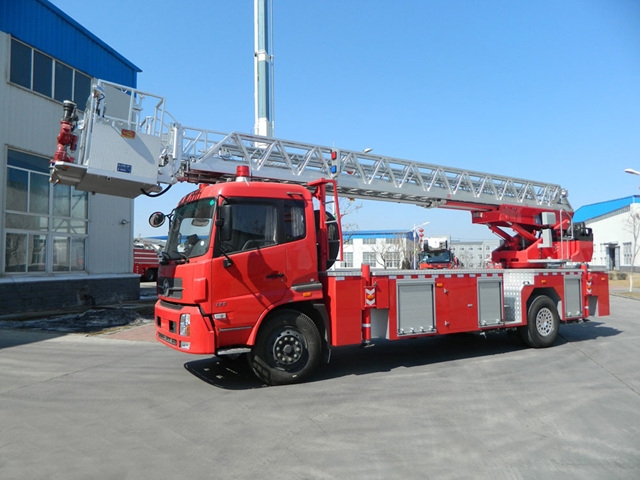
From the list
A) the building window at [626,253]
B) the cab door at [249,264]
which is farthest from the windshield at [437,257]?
the building window at [626,253]

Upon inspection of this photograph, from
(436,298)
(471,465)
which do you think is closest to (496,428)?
(471,465)

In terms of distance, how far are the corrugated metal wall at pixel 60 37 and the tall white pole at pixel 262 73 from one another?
5461 mm

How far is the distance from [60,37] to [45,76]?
1665mm

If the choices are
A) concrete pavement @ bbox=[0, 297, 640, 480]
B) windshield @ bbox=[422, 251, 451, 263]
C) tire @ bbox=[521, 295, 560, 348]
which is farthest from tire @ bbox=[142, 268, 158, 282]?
tire @ bbox=[521, 295, 560, 348]

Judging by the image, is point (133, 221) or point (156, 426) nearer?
point (156, 426)

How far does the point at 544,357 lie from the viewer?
8.59 m

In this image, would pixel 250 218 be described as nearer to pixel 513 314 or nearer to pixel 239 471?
pixel 239 471

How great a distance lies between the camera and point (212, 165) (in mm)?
9734

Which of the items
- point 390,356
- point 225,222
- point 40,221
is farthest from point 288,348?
point 40,221

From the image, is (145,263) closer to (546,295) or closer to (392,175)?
(392,175)

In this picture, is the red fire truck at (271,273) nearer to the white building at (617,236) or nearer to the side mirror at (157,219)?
the side mirror at (157,219)

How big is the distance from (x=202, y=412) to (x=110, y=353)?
458cm

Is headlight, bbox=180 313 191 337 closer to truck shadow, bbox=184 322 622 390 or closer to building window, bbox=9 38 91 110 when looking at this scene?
truck shadow, bbox=184 322 622 390

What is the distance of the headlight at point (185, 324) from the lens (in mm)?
6214
